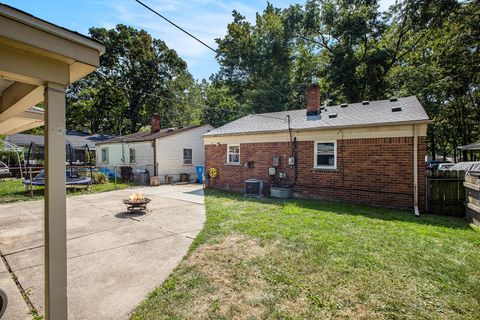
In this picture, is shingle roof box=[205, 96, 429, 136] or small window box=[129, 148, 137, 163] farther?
small window box=[129, 148, 137, 163]

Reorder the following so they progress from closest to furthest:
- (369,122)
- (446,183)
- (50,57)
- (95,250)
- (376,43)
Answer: (50,57) → (95,250) → (446,183) → (369,122) → (376,43)

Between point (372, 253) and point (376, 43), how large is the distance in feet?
80.9

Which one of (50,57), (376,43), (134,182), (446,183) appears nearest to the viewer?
(50,57)

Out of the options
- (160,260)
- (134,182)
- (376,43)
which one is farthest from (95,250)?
(376,43)

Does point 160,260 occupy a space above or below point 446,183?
below

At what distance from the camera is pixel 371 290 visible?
3.35 m

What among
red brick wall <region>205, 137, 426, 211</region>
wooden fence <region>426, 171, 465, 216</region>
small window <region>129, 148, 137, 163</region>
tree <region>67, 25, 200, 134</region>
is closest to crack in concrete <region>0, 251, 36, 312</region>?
red brick wall <region>205, 137, 426, 211</region>

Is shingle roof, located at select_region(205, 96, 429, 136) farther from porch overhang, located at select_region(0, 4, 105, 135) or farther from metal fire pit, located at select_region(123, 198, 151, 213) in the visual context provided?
porch overhang, located at select_region(0, 4, 105, 135)

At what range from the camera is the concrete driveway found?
3.25m

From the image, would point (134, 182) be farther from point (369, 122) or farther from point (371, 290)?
point (371, 290)

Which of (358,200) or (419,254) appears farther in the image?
(358,200)

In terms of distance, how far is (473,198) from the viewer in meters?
6.71

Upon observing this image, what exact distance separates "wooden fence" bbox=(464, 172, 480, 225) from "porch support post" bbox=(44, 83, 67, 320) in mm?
8745

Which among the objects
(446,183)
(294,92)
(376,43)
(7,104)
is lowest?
(446,183)
